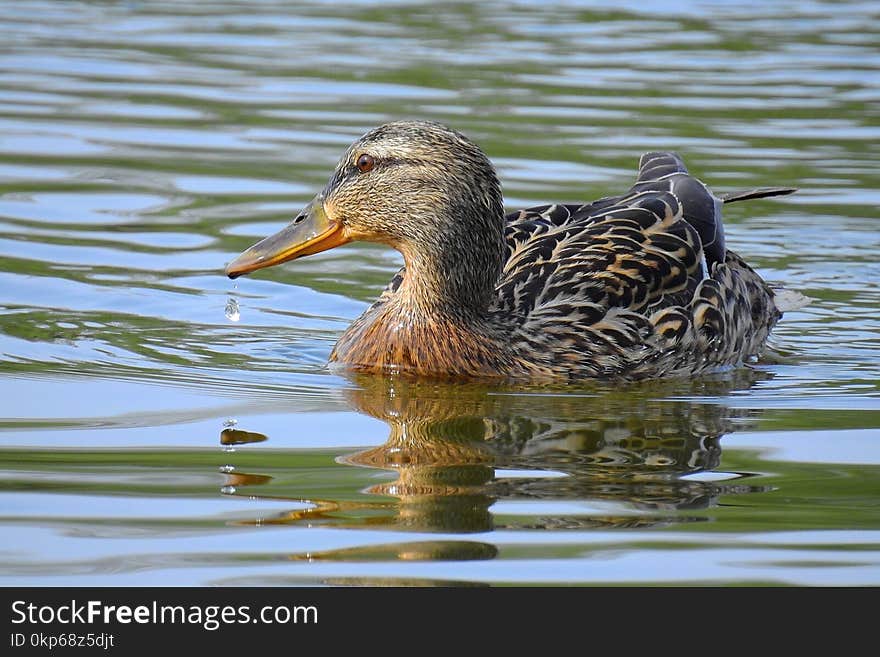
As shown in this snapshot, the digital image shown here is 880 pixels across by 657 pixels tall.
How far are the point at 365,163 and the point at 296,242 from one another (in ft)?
1.64

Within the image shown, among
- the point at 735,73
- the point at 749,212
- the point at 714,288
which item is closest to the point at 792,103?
the point at 735,73

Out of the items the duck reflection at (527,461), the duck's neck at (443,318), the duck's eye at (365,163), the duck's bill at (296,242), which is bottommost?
the duck reflection at (527,461)

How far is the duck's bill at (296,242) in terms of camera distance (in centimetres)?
826

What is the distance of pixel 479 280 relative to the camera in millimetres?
8516

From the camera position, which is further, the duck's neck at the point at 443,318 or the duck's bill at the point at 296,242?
the duck's neck at the point at 443,318

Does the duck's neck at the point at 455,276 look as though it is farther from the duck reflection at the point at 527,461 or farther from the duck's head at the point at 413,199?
the duck reflection at the point at 527,461

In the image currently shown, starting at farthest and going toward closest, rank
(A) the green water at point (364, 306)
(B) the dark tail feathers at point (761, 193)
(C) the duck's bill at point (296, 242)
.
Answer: (B) the dark tail feathers at point (761, 193) → (C) the duck's bill at point (296, 242) → (A) the green water at point (364, 306)

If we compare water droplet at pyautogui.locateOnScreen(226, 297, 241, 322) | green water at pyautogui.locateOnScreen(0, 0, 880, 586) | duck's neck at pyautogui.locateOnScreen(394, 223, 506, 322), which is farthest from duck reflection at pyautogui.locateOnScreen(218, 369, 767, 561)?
water droplet at pyautogui.locateOnScreen(226, 297, 241, 322)

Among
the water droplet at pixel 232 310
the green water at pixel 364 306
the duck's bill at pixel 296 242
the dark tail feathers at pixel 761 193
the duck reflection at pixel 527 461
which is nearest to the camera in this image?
the green water at pixel 364 306

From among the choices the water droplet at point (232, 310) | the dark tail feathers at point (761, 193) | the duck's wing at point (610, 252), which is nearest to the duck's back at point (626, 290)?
the duck's wing at point (610, 252)

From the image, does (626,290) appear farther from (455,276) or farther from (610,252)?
(455,276)

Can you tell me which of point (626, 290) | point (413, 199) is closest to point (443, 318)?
point (413, 199)

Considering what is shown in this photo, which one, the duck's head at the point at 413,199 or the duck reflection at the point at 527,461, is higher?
the duck's head at the point at 413,199
